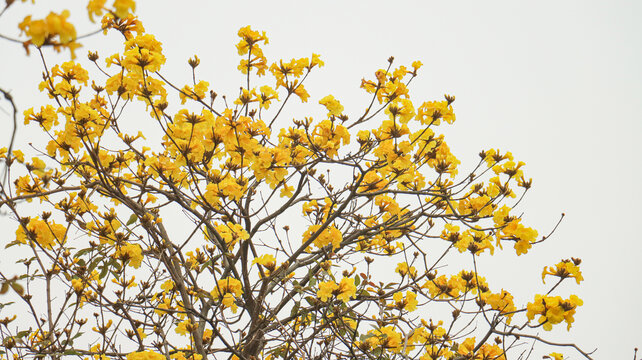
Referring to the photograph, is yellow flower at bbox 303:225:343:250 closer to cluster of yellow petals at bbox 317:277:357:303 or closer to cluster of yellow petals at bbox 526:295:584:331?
cluster of yellow petals at bbox 317:277:357:303

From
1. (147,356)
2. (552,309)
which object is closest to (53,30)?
(147,356)

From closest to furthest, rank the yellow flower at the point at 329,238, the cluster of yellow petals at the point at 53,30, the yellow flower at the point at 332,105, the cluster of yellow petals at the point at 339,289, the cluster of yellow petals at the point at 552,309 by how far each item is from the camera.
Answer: the cluster of yellow petals at the point at 53,30 < the cluster of yellow petals at the point at 552,309 < the cluster of yellow petals at the point at 339,289 < the yellow flower at the point at 332,105 < the yellow flower at the point at 329,238

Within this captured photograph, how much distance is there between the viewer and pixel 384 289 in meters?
2.73

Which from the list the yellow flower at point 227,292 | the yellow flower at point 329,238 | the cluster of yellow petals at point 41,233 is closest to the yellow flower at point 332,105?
the yellow flower at point 329,238

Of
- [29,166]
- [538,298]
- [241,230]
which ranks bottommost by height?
[538,298]

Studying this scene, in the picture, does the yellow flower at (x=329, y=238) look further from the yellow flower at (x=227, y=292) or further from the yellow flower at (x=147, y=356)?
the yellow flower at (x=147, y=356)

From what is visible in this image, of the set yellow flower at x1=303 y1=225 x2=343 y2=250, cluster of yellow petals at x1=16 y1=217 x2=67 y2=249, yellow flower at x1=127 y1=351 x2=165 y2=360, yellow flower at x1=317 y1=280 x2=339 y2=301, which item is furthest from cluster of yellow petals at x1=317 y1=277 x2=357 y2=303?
cluster of yellow petals at x1=16 y1=217 x2=67 y2=249

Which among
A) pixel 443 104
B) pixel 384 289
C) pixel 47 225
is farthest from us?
pixel 384 289

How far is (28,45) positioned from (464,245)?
6.89 feet

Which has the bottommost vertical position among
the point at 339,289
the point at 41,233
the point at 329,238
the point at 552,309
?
the point at 552,309

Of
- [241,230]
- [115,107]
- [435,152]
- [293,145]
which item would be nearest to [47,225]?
[115,107]

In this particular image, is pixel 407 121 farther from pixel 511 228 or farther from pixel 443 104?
pixel 511 228

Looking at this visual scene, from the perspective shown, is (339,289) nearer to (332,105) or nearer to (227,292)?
(227,292)

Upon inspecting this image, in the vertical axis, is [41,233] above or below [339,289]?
above
